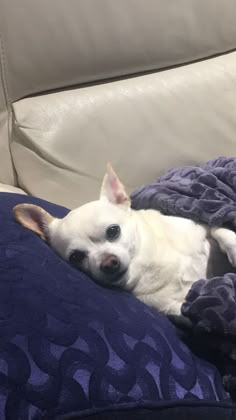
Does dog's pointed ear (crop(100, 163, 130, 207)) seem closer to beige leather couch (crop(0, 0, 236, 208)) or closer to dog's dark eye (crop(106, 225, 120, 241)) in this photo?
dog's dark eye (crop(106, 225, 120, 241))

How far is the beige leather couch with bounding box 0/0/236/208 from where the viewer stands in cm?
131

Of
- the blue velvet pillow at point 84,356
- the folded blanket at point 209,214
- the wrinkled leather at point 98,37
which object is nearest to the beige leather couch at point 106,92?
the wrinkled leather at point 98,37

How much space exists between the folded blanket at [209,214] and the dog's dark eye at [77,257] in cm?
23

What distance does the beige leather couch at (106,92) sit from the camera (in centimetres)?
131

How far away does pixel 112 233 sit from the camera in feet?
3.61

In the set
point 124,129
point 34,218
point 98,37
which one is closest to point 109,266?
point 34,218

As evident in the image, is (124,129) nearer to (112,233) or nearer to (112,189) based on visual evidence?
(112,189)

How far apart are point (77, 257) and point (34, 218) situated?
0.39 ft

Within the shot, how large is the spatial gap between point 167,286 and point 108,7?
72 cm

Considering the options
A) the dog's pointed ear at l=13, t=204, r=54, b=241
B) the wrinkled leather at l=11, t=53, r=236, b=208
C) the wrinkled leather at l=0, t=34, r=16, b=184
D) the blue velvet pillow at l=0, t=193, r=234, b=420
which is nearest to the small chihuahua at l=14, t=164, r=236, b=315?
the dog's pointed ear at l=13, t=204, r=54, b=241

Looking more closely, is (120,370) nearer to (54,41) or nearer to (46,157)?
(46,157)

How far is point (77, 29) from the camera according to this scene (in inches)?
52.2

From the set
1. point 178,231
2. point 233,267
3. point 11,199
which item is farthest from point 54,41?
point 233,267

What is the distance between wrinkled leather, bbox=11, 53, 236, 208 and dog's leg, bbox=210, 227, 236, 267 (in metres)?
0.35
